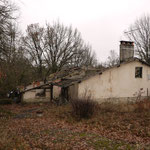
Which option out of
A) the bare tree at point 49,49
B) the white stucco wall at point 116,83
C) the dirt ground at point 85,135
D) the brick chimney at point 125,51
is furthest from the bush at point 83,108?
the bare tree at point 49,49

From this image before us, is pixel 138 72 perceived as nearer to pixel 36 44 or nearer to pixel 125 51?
pixel 125 51

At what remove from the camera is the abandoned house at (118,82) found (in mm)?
16031

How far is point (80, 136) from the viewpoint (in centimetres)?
800

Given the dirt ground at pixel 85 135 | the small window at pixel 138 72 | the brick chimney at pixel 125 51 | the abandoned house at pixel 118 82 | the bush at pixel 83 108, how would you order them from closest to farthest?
the dirt ground at pixel 85 135 → the bush at pixel 83 108 → the abandoned house at pixel 118 82 → the brick chimney at pixel 125 51 → the small window at pixel 138 72

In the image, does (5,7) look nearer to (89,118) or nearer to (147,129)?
(89,118)

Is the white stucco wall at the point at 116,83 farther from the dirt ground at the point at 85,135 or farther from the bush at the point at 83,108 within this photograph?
the dirt ground at the point at 85,135

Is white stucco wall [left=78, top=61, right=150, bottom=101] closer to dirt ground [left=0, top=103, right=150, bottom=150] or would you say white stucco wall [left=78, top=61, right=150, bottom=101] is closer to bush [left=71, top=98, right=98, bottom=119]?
bush [left=71, top=98, right=98, bottom=119]

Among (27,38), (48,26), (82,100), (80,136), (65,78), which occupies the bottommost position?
(80,136)

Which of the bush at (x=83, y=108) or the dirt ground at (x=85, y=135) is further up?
the bush at (x=83, y=108)

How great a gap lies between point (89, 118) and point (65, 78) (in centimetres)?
964

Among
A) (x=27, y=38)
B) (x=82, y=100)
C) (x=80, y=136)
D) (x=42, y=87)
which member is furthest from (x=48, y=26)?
(x=80, y=136)

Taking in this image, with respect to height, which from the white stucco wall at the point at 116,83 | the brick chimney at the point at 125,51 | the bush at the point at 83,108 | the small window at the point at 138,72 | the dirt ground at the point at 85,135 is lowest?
the dirt ground at the point at 85,135

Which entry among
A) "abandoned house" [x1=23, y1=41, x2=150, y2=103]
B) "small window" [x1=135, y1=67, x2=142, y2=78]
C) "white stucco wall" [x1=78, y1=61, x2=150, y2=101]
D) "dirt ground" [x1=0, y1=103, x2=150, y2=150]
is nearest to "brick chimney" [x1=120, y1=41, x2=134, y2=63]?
"abandoned house" [x1=23, y1=41, x2=150, y2=103]

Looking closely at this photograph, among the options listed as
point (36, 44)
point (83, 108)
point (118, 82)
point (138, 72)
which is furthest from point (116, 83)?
point (36, 44)
